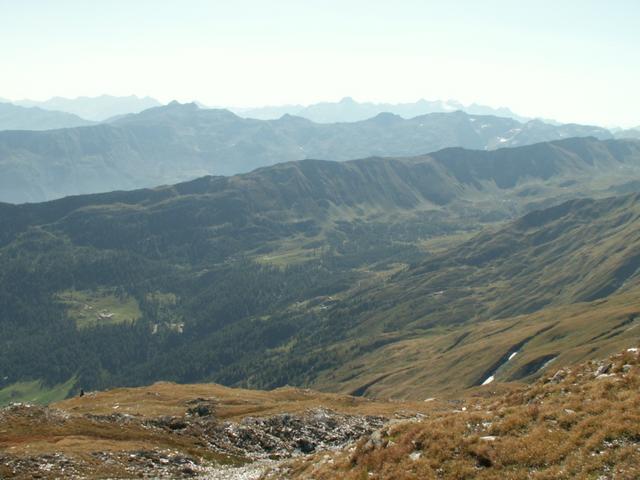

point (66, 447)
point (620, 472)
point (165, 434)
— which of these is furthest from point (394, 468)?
point (165, 434)

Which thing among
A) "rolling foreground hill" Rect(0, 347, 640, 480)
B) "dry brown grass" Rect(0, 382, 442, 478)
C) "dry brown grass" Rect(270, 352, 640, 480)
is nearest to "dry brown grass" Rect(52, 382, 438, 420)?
"dry brown grass" Rect(0, 382, 442, 478)

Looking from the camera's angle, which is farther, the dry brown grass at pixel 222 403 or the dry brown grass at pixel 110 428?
the dry brown grass at pixel 222 403

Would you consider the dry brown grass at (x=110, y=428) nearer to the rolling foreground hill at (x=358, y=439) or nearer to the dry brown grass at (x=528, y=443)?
the rolling foreground hill at (x=358, y=439)

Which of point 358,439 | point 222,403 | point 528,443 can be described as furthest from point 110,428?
point 528,443

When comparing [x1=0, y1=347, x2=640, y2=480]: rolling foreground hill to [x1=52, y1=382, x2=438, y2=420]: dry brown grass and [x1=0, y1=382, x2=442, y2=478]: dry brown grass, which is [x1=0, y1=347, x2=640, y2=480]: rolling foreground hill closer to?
[x1=0, y1=382, x2=442, y2=478]: dry brown grass

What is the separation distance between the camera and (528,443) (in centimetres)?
2661

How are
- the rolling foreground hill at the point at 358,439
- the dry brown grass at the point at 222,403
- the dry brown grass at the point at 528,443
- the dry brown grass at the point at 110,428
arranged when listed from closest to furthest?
the dry brown grass at the point at 528,443 → the rolling foreground hill at the point at 358,439 → the dry brown grass at the point at 110,428 → the dry brown grass at the point at 222,403

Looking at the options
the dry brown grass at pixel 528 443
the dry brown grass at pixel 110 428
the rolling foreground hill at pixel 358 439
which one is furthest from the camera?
the dry brown grass at pixel 110 428

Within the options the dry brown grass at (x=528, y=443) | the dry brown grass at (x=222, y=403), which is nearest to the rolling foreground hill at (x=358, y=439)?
the dry brown grass at (x=528, y=443)

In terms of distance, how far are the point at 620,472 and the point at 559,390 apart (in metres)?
14.9

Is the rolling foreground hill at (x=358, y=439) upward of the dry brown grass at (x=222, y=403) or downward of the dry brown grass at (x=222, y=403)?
upward

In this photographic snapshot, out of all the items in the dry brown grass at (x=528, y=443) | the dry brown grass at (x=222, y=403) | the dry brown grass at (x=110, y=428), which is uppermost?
the dry brown grass at (x=528, y=443)

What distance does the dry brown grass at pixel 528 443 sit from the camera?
24.0 meters

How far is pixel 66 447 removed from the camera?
4919cm
